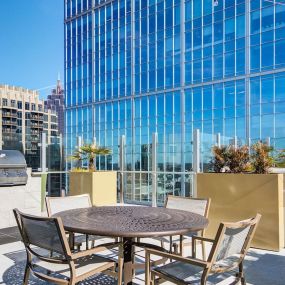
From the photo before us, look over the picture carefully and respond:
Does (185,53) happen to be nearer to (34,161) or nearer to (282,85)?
(282,85)

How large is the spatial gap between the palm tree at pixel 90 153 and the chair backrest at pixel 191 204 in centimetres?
465

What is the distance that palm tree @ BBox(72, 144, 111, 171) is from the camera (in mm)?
8554

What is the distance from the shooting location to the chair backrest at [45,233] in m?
2.43

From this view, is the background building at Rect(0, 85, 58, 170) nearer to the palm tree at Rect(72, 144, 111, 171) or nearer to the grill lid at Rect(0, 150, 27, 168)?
the palm tree at Rect(72, 144, 111, 171)

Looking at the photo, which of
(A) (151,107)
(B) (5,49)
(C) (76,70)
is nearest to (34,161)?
(B) (5,49)

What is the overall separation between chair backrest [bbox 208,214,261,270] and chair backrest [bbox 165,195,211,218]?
3.44ft

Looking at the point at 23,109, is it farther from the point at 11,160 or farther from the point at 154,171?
the point at 11,160

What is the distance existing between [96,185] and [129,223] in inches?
189

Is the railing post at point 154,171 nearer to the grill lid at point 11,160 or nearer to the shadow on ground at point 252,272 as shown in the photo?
the grill lid at point 11,160

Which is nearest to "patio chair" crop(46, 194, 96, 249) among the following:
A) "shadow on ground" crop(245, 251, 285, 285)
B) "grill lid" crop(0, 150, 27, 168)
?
"shadow on ground" crop(245, 251, 285, 285)

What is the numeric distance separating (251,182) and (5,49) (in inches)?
887

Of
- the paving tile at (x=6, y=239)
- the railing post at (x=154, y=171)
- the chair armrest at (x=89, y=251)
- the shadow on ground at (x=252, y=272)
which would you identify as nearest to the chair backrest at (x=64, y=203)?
the shadow on ground at (x=252, y=272)

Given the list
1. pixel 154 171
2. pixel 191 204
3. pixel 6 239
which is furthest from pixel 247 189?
pixel 6 239

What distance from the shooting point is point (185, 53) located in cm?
2833
